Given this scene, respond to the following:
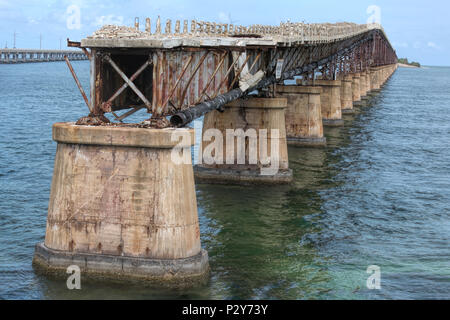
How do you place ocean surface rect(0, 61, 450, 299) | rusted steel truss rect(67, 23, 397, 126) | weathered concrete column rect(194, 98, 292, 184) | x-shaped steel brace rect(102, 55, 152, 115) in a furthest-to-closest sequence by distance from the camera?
weathered concrete column rect(194, 98, 292, 184), ocean surface rect(0, 61, 450, 299), rusted steel truss rect(67, 23, 397, 126), x-shaped steel brace rect(102, 55, 152, 115)

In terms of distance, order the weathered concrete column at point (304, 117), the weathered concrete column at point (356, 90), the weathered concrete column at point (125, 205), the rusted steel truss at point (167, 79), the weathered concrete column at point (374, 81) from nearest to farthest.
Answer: the weathered concrete column at point (125, 205)
the rusted steel truss at point (167, 79)
the weathered concrete column at point (304, 117)
the weathered concrete column at point (356, 90)
the weathered concrete column at point (374, 81)

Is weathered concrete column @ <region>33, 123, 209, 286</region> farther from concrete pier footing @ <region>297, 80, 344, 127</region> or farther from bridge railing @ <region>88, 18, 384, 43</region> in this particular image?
concrete pier footing @ <region>297, 80, 344, 127</region>

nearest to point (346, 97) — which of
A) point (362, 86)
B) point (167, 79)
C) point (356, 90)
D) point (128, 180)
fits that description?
point (356, 90)

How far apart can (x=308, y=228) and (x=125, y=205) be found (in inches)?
451

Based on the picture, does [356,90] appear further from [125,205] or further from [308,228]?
[125,205]

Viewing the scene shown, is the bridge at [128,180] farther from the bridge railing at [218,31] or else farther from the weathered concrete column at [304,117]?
the weathered concrete column at [304,117]

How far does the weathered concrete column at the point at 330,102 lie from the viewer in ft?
211

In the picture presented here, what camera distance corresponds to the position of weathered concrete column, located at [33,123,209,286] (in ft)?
62.0

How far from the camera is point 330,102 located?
215 ft

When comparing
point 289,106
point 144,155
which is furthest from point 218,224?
point 289,106

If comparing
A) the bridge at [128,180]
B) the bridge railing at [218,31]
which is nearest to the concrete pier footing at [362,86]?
the bridge railing at [218,31]

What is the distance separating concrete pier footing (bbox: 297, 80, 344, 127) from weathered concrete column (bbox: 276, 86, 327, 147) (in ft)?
41.1

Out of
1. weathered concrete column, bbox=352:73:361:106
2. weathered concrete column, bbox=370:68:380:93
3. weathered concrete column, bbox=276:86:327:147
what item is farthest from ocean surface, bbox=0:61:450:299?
weathered concrete column, bbox=370:68:380:93

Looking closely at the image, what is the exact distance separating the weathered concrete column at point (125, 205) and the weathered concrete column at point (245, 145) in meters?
17.0
